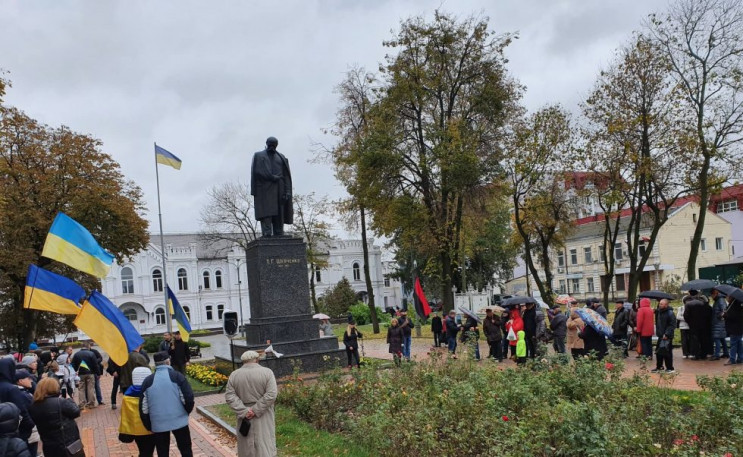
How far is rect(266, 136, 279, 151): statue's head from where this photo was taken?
52.6 feet

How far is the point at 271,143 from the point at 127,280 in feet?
168

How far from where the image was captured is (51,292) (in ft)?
29.4

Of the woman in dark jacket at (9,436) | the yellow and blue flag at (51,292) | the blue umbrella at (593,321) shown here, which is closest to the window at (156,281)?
the yellow and blue flag at (51,292)

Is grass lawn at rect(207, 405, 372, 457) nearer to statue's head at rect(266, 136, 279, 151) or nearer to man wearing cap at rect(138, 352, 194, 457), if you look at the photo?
man wearing cap at rect(138, 352, 194, 457)

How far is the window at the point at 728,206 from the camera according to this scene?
5694cm

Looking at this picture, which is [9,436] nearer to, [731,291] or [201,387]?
[201,387]

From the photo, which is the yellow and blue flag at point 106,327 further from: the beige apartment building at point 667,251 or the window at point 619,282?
the window at point 619,282

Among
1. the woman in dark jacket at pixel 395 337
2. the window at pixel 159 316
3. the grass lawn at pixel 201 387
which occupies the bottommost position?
the window at pixel 159 316

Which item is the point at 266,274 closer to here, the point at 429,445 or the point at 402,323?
the point at 402,323

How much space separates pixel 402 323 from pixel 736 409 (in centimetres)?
1100

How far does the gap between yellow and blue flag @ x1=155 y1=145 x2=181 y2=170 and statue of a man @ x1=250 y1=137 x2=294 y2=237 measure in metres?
11.6

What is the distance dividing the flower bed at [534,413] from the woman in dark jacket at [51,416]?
3257 mm

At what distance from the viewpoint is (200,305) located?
64.6m

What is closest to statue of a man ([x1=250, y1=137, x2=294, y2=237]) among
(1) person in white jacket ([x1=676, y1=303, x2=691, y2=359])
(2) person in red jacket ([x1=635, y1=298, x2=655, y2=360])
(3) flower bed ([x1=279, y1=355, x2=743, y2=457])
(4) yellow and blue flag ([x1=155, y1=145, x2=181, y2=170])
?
(3) flower bed ([x1=279, y1=355, x2=743, y2=457])
